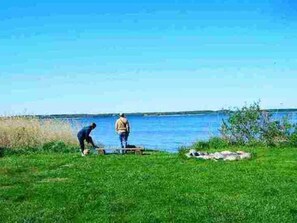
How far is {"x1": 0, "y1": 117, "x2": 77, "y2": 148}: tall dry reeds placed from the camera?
119 ft

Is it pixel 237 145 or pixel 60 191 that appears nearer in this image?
pixel 60 191

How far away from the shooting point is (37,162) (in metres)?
27.5

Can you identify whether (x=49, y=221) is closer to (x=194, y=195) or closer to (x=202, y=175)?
(x=194, y=195)

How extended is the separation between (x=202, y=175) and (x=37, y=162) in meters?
9.79

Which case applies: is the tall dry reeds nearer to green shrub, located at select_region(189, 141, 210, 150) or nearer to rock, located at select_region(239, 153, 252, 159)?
green shrub, located at select_region(189, 141, 210, 150)

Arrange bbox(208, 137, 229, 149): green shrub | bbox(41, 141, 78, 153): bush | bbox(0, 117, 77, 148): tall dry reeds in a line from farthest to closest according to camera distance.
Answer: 1. bbox(0, 117, 77, 148): tall dry reeds
2. bbox(41, 141, 78, 153): bush
3. bbox(208, 137, 229, 149): green shrub

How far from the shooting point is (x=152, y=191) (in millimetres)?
17875

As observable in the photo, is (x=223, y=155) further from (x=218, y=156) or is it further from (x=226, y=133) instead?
(x=226, y=133)

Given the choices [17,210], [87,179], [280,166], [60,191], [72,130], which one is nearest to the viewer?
[17,210]

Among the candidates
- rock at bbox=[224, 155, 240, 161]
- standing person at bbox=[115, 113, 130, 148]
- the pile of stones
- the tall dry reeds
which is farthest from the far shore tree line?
rock at bbox=[224, 155, 240, 161]

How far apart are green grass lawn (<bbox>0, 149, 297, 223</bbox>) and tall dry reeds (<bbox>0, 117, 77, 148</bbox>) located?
1003cm

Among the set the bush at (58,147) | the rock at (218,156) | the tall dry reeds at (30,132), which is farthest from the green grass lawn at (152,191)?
the tall dry reeds at (30,132)

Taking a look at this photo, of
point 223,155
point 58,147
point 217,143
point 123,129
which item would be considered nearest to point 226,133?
point 217,143

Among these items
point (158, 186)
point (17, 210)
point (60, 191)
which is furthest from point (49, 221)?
point (158, 186)
